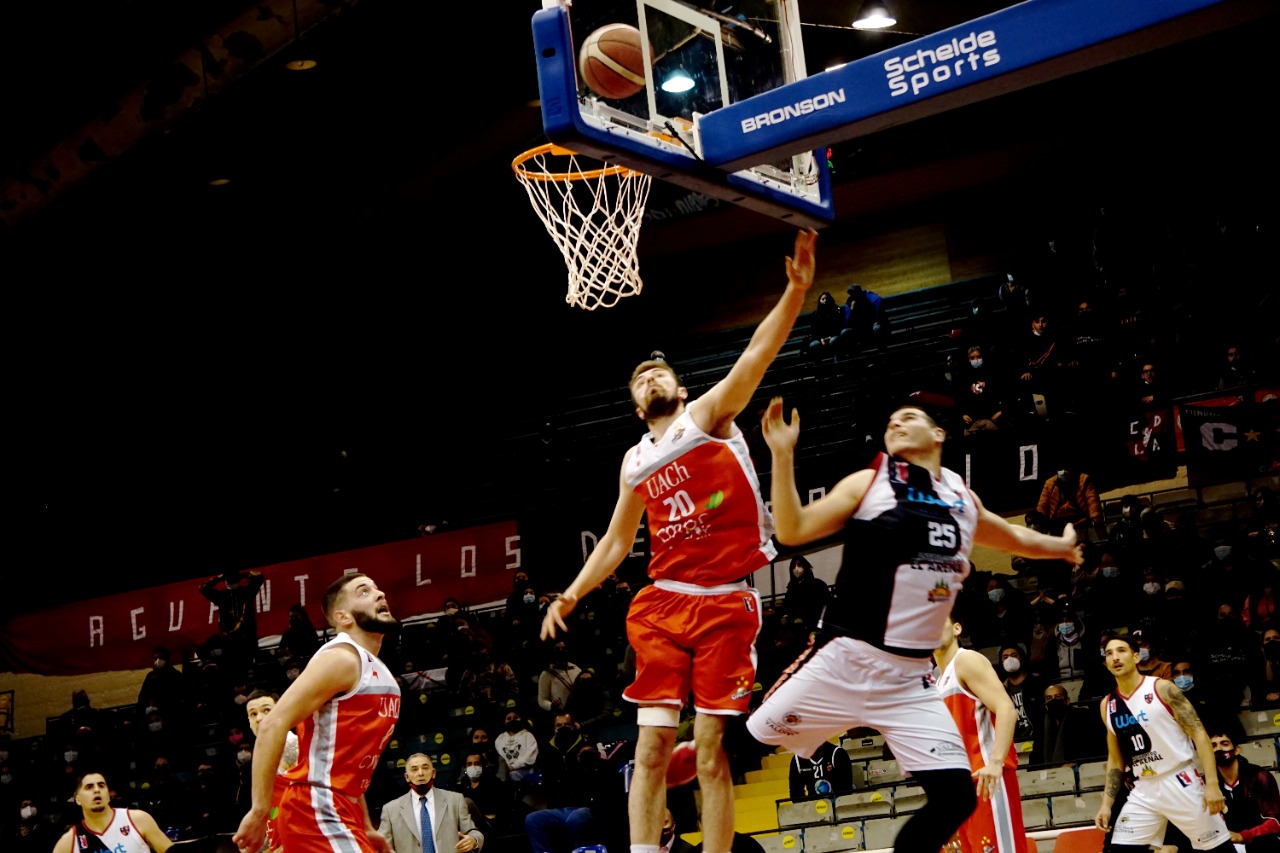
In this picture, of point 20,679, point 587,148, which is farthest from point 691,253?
point 587,148

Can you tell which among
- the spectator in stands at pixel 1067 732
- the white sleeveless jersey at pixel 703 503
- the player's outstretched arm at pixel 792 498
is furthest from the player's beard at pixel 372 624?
the spectator in stands at pixel 1067 732

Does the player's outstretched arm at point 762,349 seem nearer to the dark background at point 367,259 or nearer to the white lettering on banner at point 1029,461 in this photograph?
the white lettering on banner at point 1029,461

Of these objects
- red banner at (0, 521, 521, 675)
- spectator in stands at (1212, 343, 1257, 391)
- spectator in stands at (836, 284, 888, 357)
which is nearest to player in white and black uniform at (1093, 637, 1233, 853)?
spectator in stands at (1212, 343, 1257, 391)

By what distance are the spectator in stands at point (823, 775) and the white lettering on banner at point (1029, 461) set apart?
14.8ft

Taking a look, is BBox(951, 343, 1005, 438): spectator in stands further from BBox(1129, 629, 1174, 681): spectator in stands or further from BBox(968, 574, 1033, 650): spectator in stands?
BBox(1129, 629, 1174, 681): spectator in stands

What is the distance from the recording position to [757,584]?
1781 centimetres

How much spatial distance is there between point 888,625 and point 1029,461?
1128 centimetres

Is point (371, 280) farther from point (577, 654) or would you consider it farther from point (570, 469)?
point (577, 654)

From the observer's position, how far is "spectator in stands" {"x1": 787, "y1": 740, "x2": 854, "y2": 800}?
537 inches

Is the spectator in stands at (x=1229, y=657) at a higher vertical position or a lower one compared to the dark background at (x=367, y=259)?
lower

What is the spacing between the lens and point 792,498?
5688mm

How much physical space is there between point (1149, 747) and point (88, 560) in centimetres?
1837

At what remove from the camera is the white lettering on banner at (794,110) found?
21.4 ft

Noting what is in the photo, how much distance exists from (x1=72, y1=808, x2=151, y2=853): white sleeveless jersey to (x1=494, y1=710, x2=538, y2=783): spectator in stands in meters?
4.46
